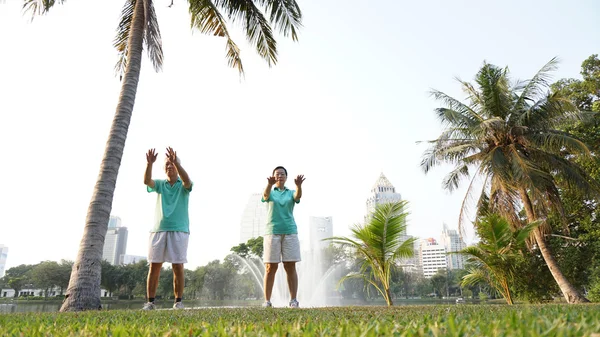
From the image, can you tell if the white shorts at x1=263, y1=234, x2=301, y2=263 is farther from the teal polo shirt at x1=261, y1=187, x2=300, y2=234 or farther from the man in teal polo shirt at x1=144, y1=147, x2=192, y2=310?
the man in teal polo shirt at x1=144, y1=147, x2=192, y2=310

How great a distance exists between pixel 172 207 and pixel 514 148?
14384 millimetres

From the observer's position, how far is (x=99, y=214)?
6285 millimetres

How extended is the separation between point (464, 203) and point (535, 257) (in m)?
6.97

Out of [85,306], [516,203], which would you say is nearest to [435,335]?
[85,306]

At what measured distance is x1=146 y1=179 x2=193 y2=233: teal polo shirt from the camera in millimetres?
5840

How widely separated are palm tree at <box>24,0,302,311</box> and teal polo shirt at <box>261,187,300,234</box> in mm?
2721

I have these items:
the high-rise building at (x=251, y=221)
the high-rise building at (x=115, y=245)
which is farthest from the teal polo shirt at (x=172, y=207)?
the high-rise building at (x=115, y=245)

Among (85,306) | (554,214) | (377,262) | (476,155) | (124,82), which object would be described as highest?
(476,155)

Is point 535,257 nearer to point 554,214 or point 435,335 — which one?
point 554,214

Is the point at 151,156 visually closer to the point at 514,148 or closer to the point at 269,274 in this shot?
the point at 269,274

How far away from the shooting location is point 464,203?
1686 cm

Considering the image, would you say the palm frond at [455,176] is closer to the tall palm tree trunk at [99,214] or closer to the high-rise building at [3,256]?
the tall palm tree trunk at [99,214]

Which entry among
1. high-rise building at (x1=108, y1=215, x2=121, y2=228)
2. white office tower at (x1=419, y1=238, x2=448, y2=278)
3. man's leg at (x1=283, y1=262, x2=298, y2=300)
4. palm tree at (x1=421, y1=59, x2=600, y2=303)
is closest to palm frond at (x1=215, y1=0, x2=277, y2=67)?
man's leg at (x1=283, y1=262, x2=298, y2=300)

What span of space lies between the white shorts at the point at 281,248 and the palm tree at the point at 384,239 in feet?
9.15
